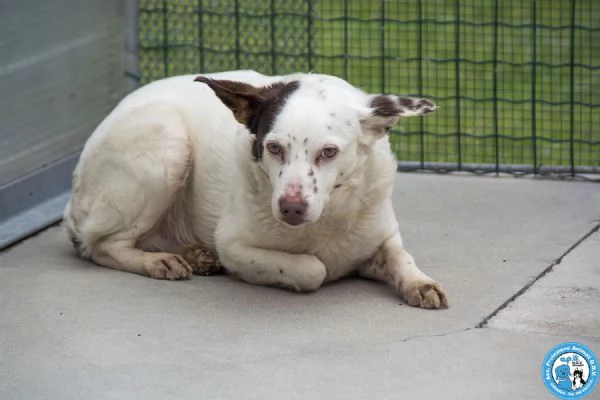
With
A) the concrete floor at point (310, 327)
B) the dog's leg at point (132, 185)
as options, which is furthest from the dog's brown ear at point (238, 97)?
the concrete floor at point (310, 327)

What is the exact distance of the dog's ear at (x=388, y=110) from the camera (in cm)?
466

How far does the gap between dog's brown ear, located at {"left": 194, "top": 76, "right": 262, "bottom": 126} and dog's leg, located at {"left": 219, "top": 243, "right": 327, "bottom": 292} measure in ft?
1.76

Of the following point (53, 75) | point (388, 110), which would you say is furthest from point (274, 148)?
point (53, 75)

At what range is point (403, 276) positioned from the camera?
4797 millimetres

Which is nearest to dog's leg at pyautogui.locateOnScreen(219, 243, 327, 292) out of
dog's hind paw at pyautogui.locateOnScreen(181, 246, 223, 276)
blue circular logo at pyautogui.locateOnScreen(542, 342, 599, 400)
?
dog's hind paw at pyautogui.locateOnScreen(181, 246, 223, 276)

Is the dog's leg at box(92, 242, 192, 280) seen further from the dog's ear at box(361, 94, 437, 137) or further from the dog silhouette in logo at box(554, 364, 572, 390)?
the dog silhouette in logo at box(554, 364, 572, 390)

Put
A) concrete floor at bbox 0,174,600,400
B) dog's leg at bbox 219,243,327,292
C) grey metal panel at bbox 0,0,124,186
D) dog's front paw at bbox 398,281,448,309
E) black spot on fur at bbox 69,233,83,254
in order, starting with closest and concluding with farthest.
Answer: concrete floor at bbox 0,174,600,400 → dog's front paw at bbox 398,281,448,309 → dog's leg at bbox 219,243,327,292 → black spot on fur at bbox 69,233,83,254 → grey metal panel at bbox 0,0,124,186

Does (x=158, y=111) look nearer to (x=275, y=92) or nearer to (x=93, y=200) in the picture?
(x=93, y=200)

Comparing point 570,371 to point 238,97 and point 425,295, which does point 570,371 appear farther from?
point 238,97

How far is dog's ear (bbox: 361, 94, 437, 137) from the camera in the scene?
183 inches

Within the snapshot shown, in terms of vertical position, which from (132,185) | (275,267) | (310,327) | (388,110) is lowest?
(310,327)

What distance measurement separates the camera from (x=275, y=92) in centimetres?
476

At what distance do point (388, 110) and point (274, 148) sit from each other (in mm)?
470

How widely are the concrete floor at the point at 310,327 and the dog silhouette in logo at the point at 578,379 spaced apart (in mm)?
105
